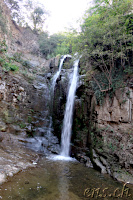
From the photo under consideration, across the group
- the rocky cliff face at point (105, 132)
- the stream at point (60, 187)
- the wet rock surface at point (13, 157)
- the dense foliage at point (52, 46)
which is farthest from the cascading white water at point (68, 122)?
the dense foliage at point (52, 46)

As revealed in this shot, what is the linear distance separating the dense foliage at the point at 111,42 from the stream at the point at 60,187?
475 cm

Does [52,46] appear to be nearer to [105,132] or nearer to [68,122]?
[68,122]

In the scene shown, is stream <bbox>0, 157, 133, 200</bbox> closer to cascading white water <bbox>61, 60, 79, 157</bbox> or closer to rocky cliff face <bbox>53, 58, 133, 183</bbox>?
rocky cliff face <bbox>53, 58, 133, 183</bbox>

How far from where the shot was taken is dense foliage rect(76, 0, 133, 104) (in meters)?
6.66

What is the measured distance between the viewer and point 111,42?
682 centimetres

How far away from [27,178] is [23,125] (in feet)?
18.5

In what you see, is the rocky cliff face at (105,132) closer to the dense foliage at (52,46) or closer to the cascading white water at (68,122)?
the cascading white water at (68,122)

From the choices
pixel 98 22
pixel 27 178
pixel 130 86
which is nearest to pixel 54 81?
pixel 98 22

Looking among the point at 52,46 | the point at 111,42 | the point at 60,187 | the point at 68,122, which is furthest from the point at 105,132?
the point at 52,46

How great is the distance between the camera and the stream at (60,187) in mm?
3673

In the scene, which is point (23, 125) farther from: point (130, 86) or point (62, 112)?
point (130, 86)

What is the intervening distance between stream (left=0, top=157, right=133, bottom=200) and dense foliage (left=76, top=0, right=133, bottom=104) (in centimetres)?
475

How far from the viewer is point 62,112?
36.5 feet

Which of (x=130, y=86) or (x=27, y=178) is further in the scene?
(x=130, y=86)
